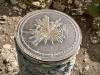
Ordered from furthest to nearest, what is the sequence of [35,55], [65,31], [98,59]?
[98,59] → [65,31] → [35,55]

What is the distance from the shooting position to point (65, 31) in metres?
2.86

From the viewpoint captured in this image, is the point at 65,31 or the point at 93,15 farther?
the point at 93,15

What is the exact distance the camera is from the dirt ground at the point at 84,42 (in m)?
4.43

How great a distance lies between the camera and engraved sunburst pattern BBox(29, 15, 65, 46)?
108 inches

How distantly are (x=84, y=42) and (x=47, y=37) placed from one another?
2229mm

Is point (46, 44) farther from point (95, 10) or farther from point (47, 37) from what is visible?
point (95, 10)

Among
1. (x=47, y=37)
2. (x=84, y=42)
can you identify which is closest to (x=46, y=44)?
(x=47, y=37)

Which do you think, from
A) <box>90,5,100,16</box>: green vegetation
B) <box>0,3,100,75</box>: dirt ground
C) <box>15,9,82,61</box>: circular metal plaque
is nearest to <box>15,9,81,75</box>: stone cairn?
<box>15,9,82,61</box>: circular metal plaque

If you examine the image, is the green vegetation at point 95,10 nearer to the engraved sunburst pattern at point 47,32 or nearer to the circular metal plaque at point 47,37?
the circular metal plaque at point 47,37

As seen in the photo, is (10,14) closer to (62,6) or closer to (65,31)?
(62,6)

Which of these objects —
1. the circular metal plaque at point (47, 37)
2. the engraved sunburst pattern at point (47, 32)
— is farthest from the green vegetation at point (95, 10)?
the engraved sunburst pattern at point (47, 32)

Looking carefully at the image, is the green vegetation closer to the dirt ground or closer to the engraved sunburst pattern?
the dirt ground

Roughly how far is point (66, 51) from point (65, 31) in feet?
1.13

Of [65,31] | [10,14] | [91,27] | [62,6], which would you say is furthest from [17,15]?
[65,31]
